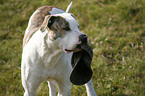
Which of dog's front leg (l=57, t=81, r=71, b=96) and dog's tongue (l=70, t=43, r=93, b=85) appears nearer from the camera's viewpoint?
dog's tongue (l=70, t=43, r=93, b=85)

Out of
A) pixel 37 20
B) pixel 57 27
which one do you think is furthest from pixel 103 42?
pixel 57 27

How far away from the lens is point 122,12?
6.16m

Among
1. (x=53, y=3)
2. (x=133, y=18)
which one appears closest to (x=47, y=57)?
(x=133, y=18)

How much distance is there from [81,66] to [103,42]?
288cm

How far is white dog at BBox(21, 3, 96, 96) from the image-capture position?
2500 mm

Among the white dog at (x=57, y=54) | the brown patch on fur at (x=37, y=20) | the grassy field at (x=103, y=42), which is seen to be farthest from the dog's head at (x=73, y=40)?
the grassy field at (x=103, y=42)

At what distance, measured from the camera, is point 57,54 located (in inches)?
113

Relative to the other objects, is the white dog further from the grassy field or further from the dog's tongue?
the grassy field

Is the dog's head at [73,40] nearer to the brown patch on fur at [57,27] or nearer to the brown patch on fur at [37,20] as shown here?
the brown patch on fur at [57,27]

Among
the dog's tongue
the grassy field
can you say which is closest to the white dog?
the dog's tongue

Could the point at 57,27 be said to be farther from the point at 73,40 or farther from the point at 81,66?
the point at 81,66

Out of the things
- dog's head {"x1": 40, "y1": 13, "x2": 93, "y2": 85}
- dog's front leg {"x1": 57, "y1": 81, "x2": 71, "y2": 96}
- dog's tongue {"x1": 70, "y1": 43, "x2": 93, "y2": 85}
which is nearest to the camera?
dog's head {"x1": 40, "y1": 13, "x2": 93, "y2": 85}

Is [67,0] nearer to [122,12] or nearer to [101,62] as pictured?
[122,12]

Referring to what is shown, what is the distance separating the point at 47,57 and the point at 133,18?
380cm
